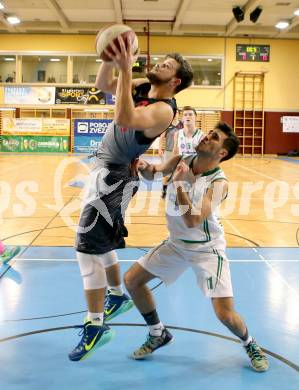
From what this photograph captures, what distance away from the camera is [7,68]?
2670 centimetres

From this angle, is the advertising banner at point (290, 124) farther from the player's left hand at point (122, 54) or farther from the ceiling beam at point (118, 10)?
the player's left hand at point (122, 54)

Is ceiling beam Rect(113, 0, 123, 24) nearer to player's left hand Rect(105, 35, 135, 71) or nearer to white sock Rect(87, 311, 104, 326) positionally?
player's left hand Rect(105, 35, 135, 71)

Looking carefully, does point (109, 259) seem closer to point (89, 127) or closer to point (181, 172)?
point (181, 172)

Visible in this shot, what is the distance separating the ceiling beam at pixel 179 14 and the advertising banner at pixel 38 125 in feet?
24.7

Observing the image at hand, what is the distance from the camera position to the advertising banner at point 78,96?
26000 millimetres

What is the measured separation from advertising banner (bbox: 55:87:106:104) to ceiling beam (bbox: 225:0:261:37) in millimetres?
7610

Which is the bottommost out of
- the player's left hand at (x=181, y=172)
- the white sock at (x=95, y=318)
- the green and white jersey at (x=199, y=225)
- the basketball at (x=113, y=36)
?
the white sock at (x=95, y=318)

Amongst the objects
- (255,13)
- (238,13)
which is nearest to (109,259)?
(238,13)

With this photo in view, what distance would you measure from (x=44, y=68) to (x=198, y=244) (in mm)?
25586

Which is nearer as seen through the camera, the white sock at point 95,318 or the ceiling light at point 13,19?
the white sock at point 95,318

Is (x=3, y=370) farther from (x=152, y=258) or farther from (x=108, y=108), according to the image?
(x=108, y=108)

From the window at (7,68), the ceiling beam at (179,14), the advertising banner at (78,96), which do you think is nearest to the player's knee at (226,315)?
the ceiling beam at (179,14)

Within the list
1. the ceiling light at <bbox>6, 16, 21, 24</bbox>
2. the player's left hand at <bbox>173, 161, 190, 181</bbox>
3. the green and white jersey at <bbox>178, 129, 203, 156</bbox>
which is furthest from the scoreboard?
the player's left hand at <bbox>173, 161, 190, 181</bbox>

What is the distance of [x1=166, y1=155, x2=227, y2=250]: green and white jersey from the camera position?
302cm
